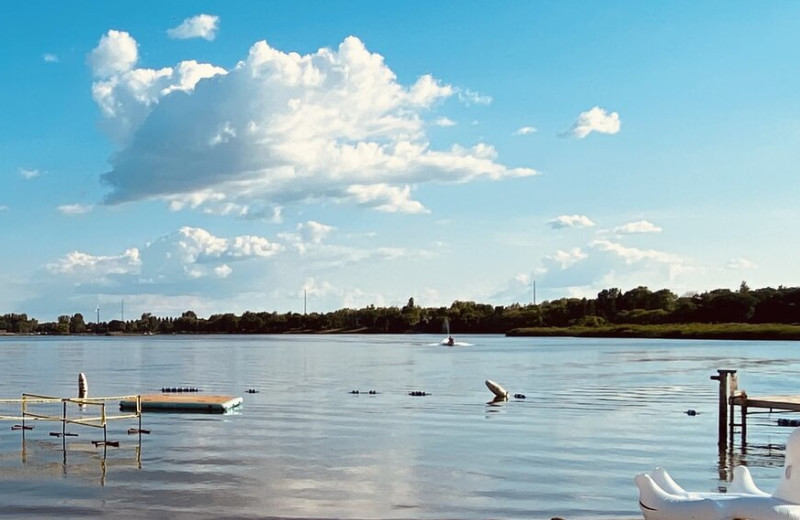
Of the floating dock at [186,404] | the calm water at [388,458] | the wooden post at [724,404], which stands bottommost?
the calm water at [388,458]

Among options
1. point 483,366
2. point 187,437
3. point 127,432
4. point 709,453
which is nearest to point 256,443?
point 187,437

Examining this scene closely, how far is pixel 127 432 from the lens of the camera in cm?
3631

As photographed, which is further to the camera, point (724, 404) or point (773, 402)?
point (724, 404)

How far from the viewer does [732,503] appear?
13.1 m

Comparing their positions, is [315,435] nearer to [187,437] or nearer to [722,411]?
[187,437]

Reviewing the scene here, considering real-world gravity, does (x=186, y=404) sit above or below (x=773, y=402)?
below

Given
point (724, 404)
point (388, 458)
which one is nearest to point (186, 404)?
point (388, 458)

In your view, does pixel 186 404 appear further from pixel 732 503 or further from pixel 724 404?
pixel 732 503

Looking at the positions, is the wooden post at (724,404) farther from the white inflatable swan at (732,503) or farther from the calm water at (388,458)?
the white inflatable swan at (732,503)

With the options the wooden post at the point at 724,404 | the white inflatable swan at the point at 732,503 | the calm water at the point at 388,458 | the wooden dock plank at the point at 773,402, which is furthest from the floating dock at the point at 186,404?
the white inflatable swan at the point at 732,503

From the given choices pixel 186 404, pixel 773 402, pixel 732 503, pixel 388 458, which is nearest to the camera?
pixel 732 503

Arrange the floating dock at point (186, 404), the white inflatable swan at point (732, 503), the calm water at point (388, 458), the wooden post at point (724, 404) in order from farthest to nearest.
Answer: the floating dock at point (186, 404) < the wooden post at point (724, 404) < the calm water at point (388, 458) < the white inflatable swan at point (732, 503)

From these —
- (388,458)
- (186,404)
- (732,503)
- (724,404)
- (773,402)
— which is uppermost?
(732,503)

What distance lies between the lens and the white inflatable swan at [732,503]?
510 inches
